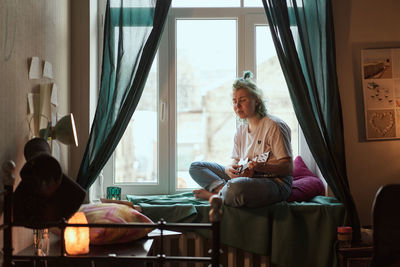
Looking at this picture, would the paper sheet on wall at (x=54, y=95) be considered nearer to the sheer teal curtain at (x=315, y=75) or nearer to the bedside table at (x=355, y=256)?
the sheer teal curtain at (x=315, y=75)

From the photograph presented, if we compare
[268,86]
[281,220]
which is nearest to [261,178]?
[281,220]

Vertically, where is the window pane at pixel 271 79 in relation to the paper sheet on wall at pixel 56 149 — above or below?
above

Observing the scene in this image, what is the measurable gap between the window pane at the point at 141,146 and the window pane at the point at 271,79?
33.6 inches

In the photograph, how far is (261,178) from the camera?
130 inches

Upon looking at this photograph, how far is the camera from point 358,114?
12.0 feet

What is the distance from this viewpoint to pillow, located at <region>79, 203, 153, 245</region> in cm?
230

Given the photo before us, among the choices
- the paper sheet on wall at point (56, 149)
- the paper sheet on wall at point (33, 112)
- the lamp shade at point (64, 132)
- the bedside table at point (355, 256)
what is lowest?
the bedside table at point (355, 256)

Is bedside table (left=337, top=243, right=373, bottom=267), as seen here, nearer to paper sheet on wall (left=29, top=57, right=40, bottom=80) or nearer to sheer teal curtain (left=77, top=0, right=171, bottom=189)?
sheer teal curtain (left=77, top=0, right=171, bottom=189)

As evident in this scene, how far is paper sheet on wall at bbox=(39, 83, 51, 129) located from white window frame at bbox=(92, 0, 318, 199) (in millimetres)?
1047

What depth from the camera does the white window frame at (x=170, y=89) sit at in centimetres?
390

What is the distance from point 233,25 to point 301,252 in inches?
73.0

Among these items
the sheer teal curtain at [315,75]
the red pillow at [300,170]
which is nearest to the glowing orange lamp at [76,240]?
the sheer teal curtain at [315,75]

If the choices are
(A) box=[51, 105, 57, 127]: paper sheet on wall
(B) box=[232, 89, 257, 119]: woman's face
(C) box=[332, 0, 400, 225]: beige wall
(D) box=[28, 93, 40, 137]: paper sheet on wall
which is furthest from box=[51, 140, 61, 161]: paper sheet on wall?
(C) box=[332, 0, 400, 225]: beige wall

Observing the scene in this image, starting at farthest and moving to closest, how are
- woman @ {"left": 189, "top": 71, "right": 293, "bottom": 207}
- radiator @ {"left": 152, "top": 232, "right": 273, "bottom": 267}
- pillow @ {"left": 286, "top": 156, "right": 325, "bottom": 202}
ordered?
pillow @ {"left": 286, "top": 156, "right": 325, "bottom": 202} < radiator @ {"left": 152, "top": 232, "right": 273, "bottom": 267} < woman @ {"left": 189, "top": 71, "right": 293, "bottom": 207}
